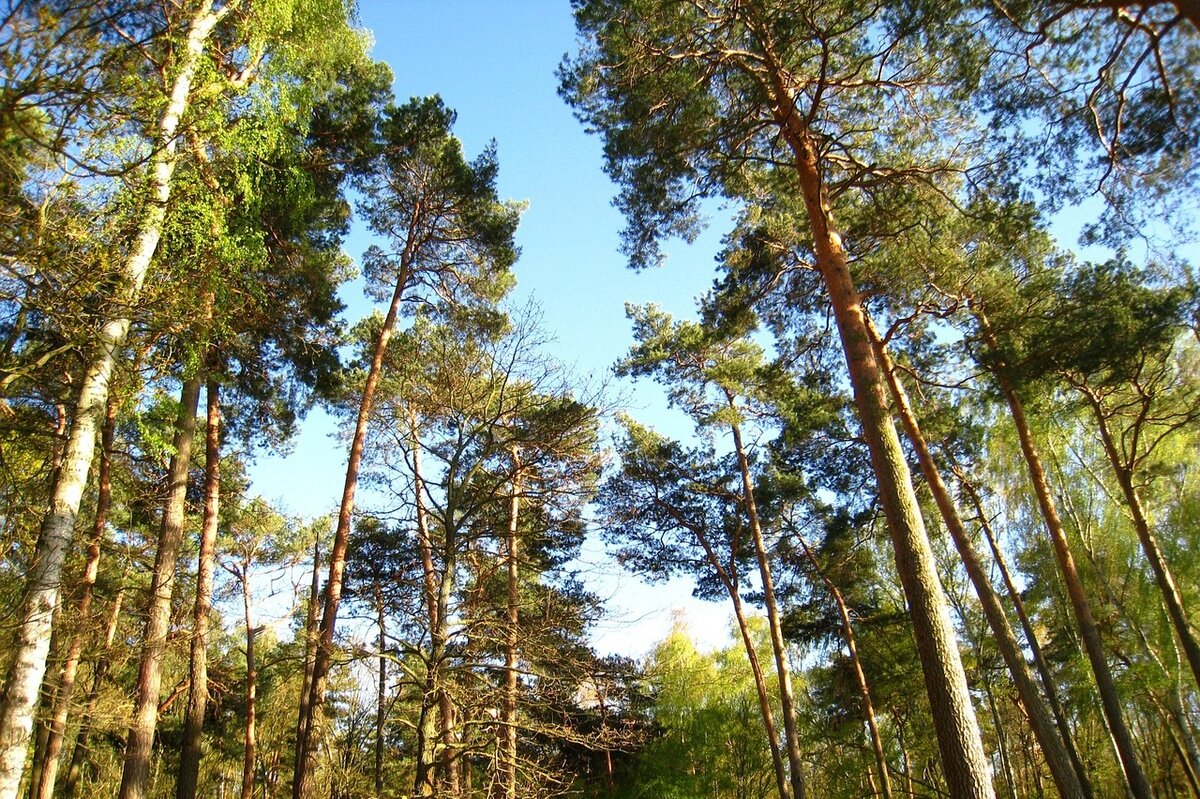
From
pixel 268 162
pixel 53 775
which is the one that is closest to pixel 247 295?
pixel 268 162

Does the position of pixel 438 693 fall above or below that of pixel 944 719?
above

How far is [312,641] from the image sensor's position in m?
6.57

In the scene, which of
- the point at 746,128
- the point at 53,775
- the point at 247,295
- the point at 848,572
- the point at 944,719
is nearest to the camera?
the point at 944,719

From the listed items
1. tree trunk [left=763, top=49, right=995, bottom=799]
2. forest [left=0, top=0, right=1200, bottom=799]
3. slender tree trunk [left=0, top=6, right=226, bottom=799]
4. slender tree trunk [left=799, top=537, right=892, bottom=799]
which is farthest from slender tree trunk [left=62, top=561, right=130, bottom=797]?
slender tree trunk [left=799, top=537, right=892, bottom=799]

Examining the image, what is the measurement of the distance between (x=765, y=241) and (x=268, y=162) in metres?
6.40

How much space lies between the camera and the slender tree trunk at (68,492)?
13.1 feet

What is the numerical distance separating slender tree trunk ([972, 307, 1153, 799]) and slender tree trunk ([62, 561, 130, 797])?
42.0 ft

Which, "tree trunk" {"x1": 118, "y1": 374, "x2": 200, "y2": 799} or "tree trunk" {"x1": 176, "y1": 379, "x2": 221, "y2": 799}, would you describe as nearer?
"tree trunk" {"x1": 118, "y1": 374, "x2": 200, "y2": 799}

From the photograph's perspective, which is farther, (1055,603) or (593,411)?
(1055,603)

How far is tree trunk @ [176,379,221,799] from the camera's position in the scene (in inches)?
308

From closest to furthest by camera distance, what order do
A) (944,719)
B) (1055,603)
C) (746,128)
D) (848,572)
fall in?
(944,719), (746,128), (848,572), (1055,603)

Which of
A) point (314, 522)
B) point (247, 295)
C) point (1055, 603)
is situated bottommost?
point (1055, 603)

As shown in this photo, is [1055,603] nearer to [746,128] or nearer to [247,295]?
[746,128]

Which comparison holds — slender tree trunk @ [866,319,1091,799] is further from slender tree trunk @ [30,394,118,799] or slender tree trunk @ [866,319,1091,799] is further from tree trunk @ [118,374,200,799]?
slender tree trunk @ [30,394,118,799]
